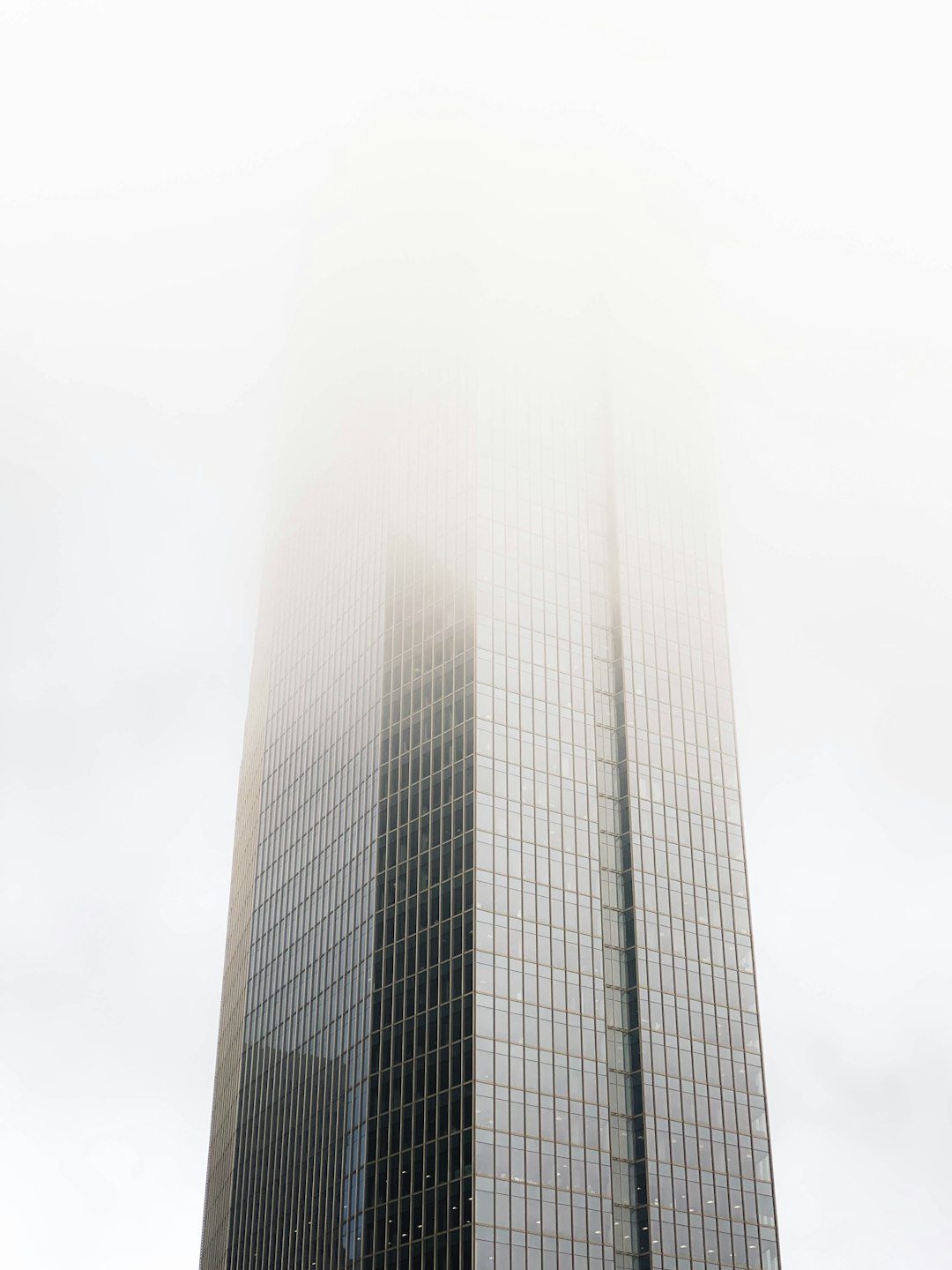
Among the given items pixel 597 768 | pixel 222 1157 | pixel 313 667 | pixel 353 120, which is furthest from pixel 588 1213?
pixel 353 120

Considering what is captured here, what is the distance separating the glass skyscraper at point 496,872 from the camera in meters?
107

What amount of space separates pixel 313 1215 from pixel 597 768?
42.3 metres

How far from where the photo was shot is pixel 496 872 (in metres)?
114

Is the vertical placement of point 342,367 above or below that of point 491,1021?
above

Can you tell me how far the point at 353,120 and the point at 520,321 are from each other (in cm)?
5053

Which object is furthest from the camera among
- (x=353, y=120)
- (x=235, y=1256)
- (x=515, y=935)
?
(x=353, y=120)

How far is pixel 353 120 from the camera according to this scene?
596 ft

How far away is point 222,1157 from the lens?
145500 mm

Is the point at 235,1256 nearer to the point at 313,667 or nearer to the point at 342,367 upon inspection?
the point at 313,667

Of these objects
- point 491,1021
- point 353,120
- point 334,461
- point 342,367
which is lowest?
point 491,1021

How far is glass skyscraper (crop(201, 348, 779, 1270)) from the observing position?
10725 centimetres

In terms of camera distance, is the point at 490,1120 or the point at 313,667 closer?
the point at 490,1120

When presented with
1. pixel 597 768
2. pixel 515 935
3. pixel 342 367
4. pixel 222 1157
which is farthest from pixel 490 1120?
pixel 342 367

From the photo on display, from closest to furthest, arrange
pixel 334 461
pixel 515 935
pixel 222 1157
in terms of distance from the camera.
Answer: pixel 515 935 → pixel 222 1157 → pixel 334 461
